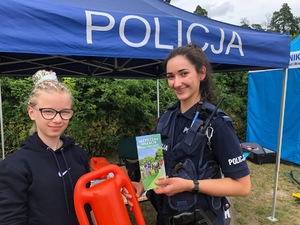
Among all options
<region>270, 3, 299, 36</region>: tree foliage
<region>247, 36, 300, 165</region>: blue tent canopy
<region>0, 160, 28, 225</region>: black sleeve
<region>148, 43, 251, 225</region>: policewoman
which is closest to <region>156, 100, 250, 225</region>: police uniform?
<region>148, 43, 251, 225</region>: policewoman

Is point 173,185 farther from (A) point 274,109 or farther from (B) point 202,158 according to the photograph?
(A) point 274,109

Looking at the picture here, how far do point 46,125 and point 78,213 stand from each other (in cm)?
43

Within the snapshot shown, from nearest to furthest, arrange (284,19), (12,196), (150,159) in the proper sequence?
1. (12,196)
2. (150,159)
3. (284,19)

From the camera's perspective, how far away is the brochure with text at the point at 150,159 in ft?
3.94

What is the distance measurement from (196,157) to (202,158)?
0.09 feet

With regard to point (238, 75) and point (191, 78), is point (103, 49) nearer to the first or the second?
point (191, 78)

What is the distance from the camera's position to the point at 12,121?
5.54 metres

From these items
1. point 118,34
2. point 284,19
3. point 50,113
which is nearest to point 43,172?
point 50,113

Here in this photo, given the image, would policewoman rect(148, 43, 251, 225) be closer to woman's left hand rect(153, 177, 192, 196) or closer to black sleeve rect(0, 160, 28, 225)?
woman's left hand rect(153, 177, 192, 196)

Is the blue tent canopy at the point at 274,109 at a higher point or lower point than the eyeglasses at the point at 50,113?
lower

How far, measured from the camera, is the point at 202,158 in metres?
1.25

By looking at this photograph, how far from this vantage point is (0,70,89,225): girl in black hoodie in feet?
3.68

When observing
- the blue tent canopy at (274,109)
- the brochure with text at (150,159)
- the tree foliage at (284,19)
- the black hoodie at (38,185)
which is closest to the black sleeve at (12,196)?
the black hoodie at (38,185)

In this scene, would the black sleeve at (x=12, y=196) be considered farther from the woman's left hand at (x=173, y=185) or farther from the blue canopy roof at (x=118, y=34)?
the blue canopy roof at (x=118, y=34)
